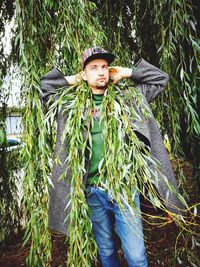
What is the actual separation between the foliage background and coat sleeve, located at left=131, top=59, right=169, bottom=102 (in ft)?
0.83

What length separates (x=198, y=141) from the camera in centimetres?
228

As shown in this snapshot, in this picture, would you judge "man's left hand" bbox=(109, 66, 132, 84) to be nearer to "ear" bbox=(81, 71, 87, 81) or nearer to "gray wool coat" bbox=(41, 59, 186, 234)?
"gray wool coat" bbox=(41, 59, 186, 234)

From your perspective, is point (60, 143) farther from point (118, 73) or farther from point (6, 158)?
point (6, 158)

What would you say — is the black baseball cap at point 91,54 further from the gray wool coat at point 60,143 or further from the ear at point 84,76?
the gray wool coat at point 60,143

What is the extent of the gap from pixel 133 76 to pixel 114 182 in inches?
27.8

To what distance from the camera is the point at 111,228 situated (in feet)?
6.31

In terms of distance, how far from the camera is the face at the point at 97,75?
5.63ft

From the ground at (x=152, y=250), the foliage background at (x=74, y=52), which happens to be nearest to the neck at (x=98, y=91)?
the foliage background at (x=74, y=52)

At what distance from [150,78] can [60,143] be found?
2.17ft

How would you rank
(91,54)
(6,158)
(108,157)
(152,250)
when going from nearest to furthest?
1. (108,157)
2. (91,54)
3. (6,158)
4. (152,250)

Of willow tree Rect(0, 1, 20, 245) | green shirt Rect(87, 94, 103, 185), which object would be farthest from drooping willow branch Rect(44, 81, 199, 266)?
willow tree Rect(0, 1, 20, 245)

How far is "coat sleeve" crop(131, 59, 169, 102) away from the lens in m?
1.87

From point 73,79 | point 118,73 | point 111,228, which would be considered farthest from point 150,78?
point 111,228

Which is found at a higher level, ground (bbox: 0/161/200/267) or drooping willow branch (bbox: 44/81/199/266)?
drooping willow branch (bbox: 44/81/199/266)
